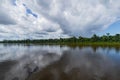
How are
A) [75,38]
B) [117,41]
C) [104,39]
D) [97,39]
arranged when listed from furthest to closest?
[75,38]
[97,39]
[104,39]
[117,41]

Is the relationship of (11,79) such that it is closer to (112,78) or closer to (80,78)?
(80,78)

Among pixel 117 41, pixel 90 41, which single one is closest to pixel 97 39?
pixel 90 41

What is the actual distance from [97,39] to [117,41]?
2649 centimetres

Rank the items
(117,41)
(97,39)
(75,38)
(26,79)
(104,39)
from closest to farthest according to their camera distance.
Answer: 1. (26,79)
2. (117,41)
3. (104,39)
4. (97,39)
5. (75,38)

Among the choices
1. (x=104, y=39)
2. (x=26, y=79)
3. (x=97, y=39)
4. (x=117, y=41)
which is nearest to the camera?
(x=26, y=79)

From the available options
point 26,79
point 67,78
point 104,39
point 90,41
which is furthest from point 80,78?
point 90,41

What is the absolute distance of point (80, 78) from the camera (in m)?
17.4

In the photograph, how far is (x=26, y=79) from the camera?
16.5 m

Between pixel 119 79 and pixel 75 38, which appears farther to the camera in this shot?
pixel 75 38

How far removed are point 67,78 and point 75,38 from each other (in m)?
156

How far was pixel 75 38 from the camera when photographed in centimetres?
17188

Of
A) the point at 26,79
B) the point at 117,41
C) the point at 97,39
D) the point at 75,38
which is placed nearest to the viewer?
the point at 26,79

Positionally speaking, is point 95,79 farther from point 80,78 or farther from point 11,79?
point 11,79

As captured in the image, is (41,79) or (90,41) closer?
(41,79)
